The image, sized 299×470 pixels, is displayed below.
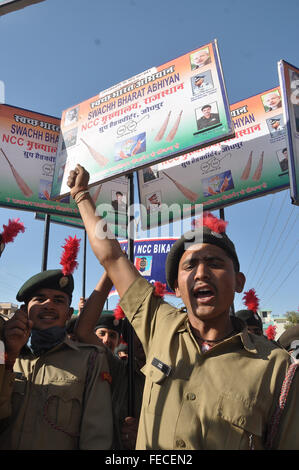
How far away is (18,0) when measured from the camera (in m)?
1.69

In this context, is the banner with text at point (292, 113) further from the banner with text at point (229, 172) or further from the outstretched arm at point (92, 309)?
the outstretched arm at point (92, 309)

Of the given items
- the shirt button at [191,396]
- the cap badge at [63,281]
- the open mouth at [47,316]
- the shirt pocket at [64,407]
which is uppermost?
the cap badge at [63,281]

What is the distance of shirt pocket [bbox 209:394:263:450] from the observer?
133 cm

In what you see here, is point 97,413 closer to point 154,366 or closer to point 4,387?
point 4,387

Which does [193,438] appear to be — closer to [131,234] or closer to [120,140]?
[131,234]

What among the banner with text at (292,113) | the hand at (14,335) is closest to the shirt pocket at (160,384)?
the hand at (14,335)

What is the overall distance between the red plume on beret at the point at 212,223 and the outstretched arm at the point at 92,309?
0.82 meters

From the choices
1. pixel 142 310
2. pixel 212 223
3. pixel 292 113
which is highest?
pixel 292 113

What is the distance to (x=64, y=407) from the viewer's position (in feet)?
6.68

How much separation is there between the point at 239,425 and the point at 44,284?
164 cm

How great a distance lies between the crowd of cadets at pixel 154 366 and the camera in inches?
53.9

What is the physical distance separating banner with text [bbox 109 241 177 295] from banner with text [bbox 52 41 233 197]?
1965 millimetres

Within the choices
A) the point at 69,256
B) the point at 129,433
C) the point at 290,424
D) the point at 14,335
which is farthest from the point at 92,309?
the point at 290,424
